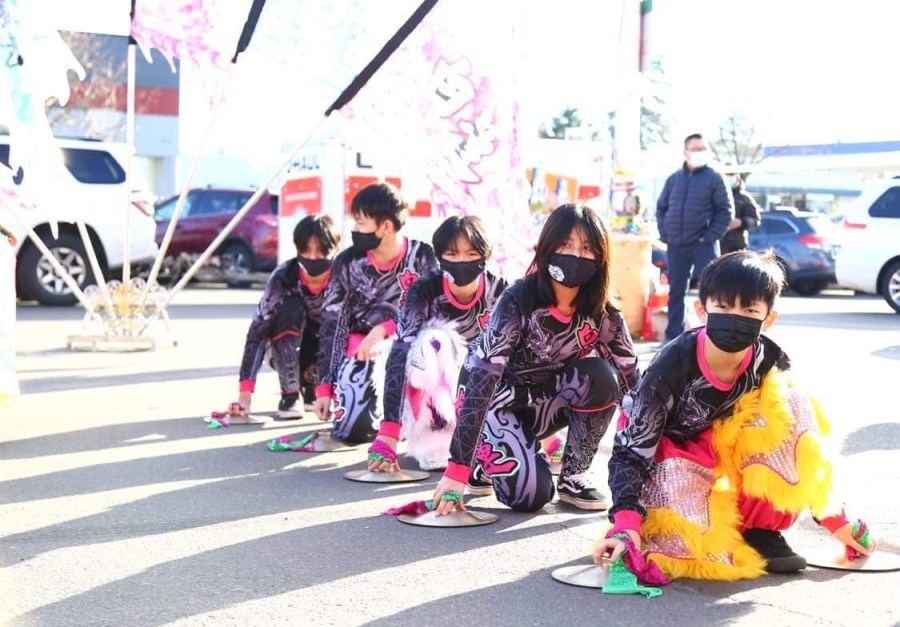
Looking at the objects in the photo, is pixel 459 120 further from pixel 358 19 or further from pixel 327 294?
pixel 327 294

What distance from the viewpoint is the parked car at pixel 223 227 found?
64.6 ft

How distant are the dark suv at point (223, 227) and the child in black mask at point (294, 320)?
1230 cm

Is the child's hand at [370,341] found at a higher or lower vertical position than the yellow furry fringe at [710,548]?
higher

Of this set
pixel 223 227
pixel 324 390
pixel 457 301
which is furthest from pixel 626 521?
pixel 223 227

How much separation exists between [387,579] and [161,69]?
3712cm

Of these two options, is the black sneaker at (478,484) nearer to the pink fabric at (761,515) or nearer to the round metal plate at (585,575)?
the round metal plate at (585,575)

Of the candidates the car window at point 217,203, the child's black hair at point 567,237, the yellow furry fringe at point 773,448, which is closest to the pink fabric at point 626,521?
the yellow furry fringe at point 773,448

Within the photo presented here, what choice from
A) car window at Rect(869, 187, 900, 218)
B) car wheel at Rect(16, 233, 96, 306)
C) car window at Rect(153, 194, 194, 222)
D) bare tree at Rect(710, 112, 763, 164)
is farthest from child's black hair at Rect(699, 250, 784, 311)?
bare tree at Rect(710, 112, 763, 164)

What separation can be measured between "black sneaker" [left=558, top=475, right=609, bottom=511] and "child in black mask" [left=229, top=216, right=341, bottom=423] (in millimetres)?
2552

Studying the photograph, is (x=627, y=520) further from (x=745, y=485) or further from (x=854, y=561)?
(x=854, y=561)

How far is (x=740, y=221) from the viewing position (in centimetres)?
1151

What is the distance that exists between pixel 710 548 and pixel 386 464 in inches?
82.5

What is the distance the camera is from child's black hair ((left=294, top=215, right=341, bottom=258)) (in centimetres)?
719

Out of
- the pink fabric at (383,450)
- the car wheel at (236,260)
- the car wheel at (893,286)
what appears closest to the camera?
the pink fabric at (383,450)
